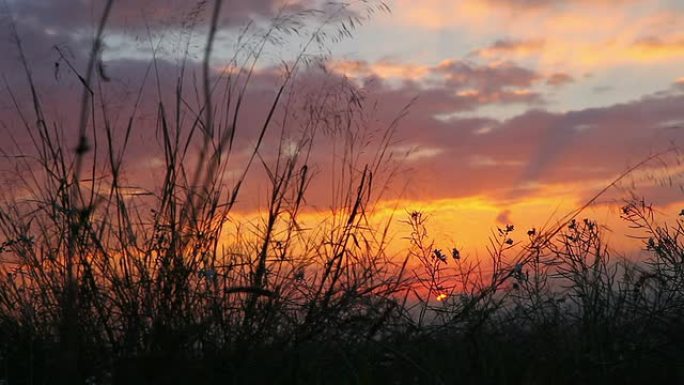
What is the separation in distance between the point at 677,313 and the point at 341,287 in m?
1.45

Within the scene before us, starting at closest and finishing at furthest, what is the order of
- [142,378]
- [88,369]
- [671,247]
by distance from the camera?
1. [142,378]
2. [88,369]
3. [671,247]

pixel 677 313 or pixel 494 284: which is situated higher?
pixel 494 284

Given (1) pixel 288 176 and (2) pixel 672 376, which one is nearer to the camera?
(2) pixel 672 376

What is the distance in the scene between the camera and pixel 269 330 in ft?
11.6

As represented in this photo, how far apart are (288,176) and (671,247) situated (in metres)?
1.89

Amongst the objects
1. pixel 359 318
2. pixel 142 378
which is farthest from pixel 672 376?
pixel 142 378

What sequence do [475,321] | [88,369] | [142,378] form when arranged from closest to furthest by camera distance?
[142,378] → [88,369] → [475,321]

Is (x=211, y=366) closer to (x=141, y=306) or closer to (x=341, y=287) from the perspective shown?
(x=141, y=306)

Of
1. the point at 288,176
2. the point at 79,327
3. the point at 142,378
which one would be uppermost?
the point at 288,176

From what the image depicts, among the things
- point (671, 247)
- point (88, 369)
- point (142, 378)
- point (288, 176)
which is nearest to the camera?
point (142, 378)

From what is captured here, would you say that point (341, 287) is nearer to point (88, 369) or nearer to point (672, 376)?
point (88, 369)

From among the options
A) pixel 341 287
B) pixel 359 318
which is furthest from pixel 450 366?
pixel 341 287

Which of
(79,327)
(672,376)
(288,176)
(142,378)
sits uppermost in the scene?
(288,176)

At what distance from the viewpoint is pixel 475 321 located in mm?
3775
